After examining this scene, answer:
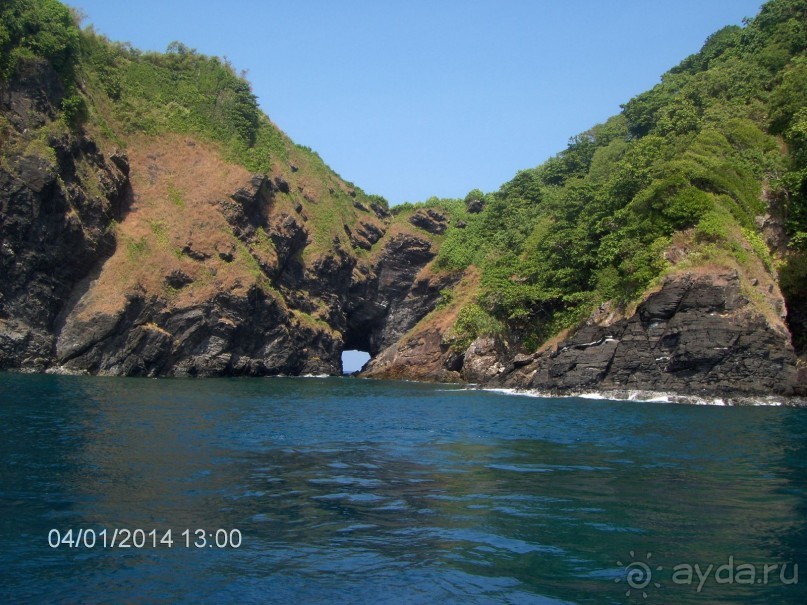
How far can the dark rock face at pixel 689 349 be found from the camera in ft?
118

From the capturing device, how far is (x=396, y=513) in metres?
11.8

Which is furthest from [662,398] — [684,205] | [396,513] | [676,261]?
[396,513]

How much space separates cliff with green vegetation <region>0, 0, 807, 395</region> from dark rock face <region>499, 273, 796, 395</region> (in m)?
0.12

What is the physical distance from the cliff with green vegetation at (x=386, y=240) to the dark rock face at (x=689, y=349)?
0.12m

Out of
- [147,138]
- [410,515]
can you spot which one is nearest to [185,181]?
[147,138]

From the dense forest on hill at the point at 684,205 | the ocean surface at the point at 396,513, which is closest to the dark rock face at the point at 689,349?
the dense forest on hill at the point at 684,205

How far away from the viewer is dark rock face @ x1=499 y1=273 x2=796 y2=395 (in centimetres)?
3588

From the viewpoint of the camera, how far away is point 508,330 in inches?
2227

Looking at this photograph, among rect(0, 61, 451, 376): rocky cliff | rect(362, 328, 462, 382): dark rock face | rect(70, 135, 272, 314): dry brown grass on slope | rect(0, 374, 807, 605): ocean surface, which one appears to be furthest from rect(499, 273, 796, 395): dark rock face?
rect(70, 135, 272, 314): dry brown grass on slope

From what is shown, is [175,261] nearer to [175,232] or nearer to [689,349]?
[175,232]

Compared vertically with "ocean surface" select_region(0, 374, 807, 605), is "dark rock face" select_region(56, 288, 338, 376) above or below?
above

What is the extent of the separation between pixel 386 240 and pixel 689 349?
5525cm

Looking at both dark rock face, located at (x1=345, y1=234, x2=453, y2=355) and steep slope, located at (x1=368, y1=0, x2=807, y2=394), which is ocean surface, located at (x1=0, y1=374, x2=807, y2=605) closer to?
steep slope, located at (x1=368, y1=0, x2=807, y2=394)

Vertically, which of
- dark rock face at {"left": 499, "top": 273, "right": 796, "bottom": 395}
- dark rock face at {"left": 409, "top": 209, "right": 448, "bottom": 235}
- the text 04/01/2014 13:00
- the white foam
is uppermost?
dark rock face at {"left": 409, "top": 209, "right": 448, "bottom": 235}
